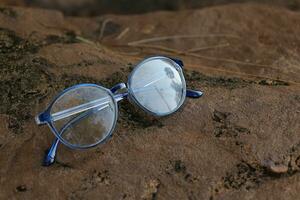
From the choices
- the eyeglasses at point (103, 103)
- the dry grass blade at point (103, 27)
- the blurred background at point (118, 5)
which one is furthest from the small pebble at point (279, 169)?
the blurred background at point (118, 5)

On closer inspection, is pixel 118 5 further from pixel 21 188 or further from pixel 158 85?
pixel 21 188

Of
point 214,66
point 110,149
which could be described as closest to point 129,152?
point 110,149

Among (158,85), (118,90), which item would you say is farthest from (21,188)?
(158,85)

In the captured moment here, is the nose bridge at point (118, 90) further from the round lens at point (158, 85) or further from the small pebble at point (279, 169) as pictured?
the small pebble at point (279, 169)

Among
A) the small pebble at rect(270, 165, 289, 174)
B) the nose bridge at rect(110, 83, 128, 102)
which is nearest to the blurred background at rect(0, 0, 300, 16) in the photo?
the nose bridge at rect(110, 83, 128, 102)

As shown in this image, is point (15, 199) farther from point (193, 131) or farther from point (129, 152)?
point (193, 131)

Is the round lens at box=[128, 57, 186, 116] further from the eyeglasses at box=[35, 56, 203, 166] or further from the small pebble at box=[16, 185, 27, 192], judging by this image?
the small pebble at box=[16, 185, 27, 192]

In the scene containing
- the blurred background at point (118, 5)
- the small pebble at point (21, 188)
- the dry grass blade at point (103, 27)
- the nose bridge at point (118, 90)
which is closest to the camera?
the small pebble at point (21, 188)
